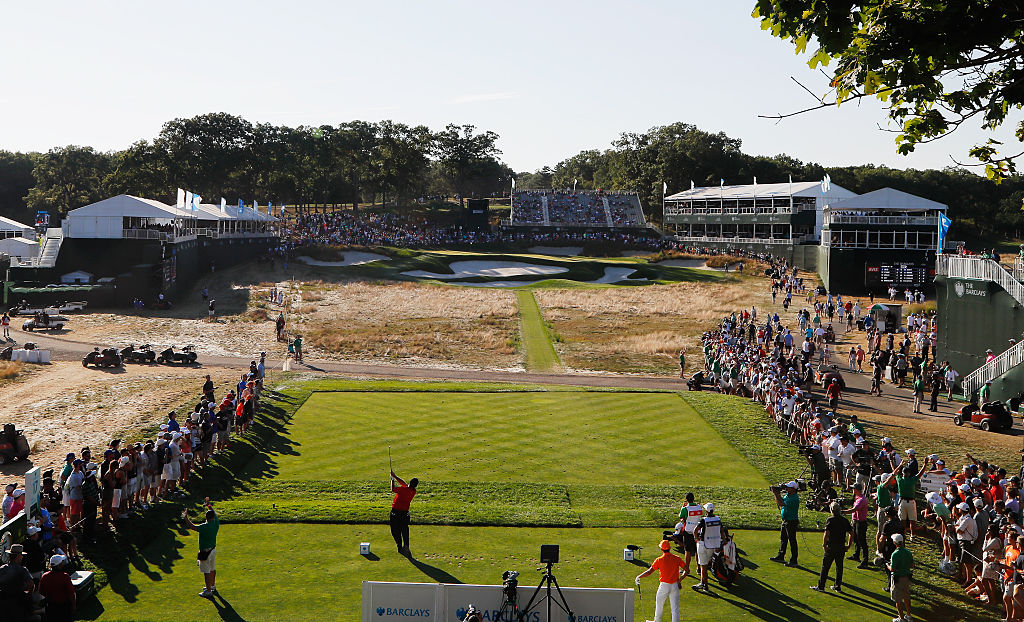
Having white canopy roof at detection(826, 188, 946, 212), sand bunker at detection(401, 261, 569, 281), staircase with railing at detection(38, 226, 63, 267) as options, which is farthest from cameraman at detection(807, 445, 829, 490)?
sand bunker at detection(401, 261, 569, 281)

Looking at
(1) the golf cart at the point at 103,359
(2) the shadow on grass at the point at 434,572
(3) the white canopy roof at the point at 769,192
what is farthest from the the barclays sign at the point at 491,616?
(3) the white canopy roof at the point at 769,192

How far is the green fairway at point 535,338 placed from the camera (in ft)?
146

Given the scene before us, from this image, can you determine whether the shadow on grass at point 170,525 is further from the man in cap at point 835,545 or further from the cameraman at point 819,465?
the cameraman at point 819,465

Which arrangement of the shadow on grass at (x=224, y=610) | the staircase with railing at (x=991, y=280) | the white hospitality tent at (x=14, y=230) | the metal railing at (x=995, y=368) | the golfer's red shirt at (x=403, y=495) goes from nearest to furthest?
the shadow on grass at (x=224, y=610), the golfer's red shirt at (x=403, y=495), the metal railing at (x=995, y=368), the staircase with railing at (x=991, y=280), the white hospitality tent at (x=14, y=230)

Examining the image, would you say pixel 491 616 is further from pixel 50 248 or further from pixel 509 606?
pixel 50 248

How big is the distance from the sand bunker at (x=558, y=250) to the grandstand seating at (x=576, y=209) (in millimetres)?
9682

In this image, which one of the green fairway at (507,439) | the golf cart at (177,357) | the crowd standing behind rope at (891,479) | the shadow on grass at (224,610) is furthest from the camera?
the golf cart at (177,357)

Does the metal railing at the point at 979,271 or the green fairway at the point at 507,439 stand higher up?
the metal railing at the point at 979,271

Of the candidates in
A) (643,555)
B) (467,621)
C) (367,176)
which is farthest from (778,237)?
(467,621)

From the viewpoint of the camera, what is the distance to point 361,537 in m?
17.5

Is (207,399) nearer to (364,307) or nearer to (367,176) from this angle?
(364,307)

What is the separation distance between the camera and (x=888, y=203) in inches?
2763

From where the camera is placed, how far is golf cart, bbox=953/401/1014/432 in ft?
97.6

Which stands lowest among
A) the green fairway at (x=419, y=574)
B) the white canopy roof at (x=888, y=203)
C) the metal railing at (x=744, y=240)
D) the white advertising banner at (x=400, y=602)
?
the green fairway at (x=419, y=574)
